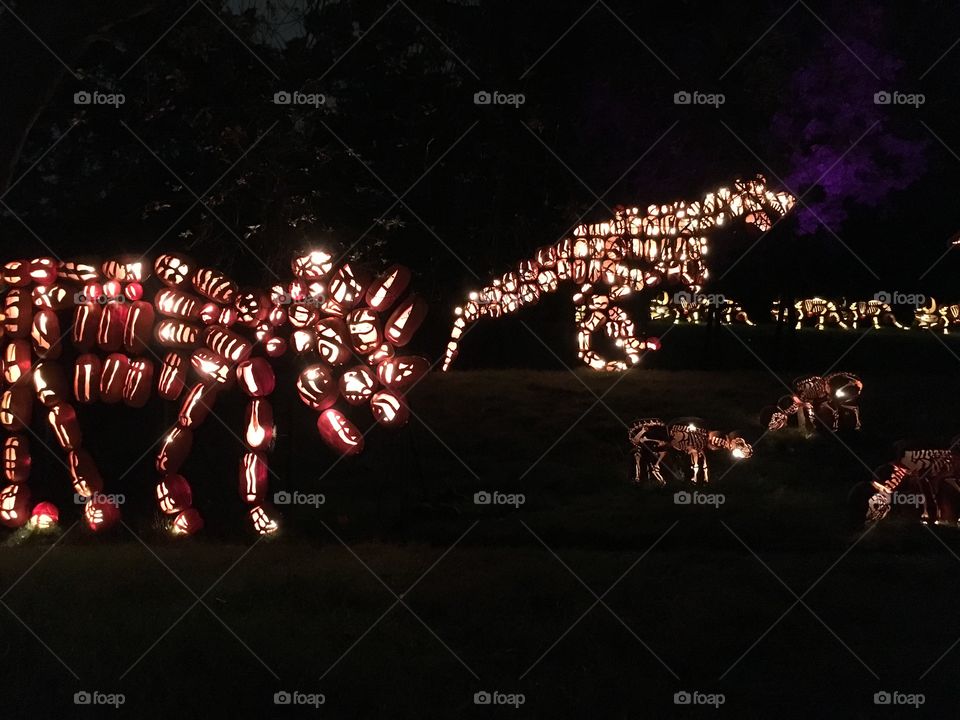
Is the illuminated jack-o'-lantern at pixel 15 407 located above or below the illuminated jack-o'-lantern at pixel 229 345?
below

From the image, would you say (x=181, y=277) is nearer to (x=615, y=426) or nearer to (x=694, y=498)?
(x=694, y=498)

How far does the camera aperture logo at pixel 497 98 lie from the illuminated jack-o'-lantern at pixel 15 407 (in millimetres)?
5062

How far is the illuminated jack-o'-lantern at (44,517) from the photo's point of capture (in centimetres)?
900

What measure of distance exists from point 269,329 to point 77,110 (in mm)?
4351

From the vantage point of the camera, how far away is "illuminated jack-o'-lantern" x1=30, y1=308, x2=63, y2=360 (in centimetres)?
882

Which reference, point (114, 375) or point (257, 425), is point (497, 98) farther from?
point (114, 375)

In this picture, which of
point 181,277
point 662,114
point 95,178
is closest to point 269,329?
point 181,277

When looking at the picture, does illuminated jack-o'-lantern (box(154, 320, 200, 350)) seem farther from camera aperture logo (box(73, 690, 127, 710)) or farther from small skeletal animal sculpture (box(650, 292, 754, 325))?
small skeletal animal sculpture (box(650, 292, 754, 325))

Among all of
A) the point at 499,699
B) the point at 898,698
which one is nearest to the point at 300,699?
the point at 499,699

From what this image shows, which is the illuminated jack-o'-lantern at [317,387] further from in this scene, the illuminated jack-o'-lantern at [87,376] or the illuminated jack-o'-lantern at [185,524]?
the illuminated jack-o'-lantern at [87,376]

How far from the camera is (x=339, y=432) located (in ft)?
28.2

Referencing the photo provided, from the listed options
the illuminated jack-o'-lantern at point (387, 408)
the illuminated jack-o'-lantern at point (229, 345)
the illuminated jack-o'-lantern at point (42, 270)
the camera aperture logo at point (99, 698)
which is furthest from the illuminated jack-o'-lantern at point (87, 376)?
the camera aperture logo at point (99, 698)

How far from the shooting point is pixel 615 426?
1243cm

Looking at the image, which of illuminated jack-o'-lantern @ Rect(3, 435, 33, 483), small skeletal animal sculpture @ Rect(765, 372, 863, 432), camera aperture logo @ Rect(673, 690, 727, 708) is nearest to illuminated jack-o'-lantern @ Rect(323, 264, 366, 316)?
illuminated jack-o'-lantern @ Rect(3, 435, 33, 483)
